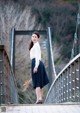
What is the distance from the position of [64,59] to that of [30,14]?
3996 millimetres

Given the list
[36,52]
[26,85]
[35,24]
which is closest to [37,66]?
[36,52]

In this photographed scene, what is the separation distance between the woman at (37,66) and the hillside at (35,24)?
21456 millimetres

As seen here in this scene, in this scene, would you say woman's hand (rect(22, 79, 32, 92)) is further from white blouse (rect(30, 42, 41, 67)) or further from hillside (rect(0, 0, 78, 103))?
white blouse (rect(30, 42, 41, 67))

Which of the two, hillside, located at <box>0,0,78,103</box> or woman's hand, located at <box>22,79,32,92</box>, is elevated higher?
hillside, located at <box>0,0,78,103</box>

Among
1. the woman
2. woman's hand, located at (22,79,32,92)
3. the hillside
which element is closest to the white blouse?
the woman

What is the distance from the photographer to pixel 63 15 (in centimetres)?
4041

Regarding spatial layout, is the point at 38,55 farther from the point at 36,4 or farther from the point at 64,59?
the point at 36,4

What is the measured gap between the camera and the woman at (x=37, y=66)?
8.21m

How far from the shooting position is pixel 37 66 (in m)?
8.42

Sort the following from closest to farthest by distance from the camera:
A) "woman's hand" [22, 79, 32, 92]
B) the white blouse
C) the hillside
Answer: the white blouse → "woman's hand" [22, 79, 32, 92] → the hillside

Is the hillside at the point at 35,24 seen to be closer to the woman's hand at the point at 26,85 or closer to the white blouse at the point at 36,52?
the woman's hand at the point at 26,85

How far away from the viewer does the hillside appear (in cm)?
3362

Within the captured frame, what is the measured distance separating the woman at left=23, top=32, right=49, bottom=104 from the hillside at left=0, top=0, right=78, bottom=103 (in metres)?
21.5

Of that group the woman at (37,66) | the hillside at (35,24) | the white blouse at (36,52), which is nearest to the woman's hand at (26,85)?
the hillside at (35,24)
